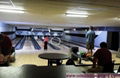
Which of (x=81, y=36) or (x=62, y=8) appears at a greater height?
(x=62, y=8)

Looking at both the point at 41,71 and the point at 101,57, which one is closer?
the point at 41,71

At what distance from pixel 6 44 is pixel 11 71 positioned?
104 inches

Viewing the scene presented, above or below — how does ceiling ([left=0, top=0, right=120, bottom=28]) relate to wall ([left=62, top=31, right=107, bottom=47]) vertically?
above

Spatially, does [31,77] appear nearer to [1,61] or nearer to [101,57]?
[101,57]

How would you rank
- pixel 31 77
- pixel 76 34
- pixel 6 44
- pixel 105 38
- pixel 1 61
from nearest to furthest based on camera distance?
pixel 31 77
pixel 1 61
pixel 6 44
pixel 105 38
pixel 76 34

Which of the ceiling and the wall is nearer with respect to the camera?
the ceiling

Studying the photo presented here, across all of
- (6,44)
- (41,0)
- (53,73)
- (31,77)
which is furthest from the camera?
(6,44)

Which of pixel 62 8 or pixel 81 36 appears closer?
pixel 62 8

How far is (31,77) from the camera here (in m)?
1.70

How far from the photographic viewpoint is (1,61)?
3.86 m

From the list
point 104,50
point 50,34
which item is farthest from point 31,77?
point 50,34

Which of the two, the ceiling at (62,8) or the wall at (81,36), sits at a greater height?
the ceiling at (62,8)

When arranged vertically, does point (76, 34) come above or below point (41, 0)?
below

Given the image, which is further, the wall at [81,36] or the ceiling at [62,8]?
the wall at [81,36]
